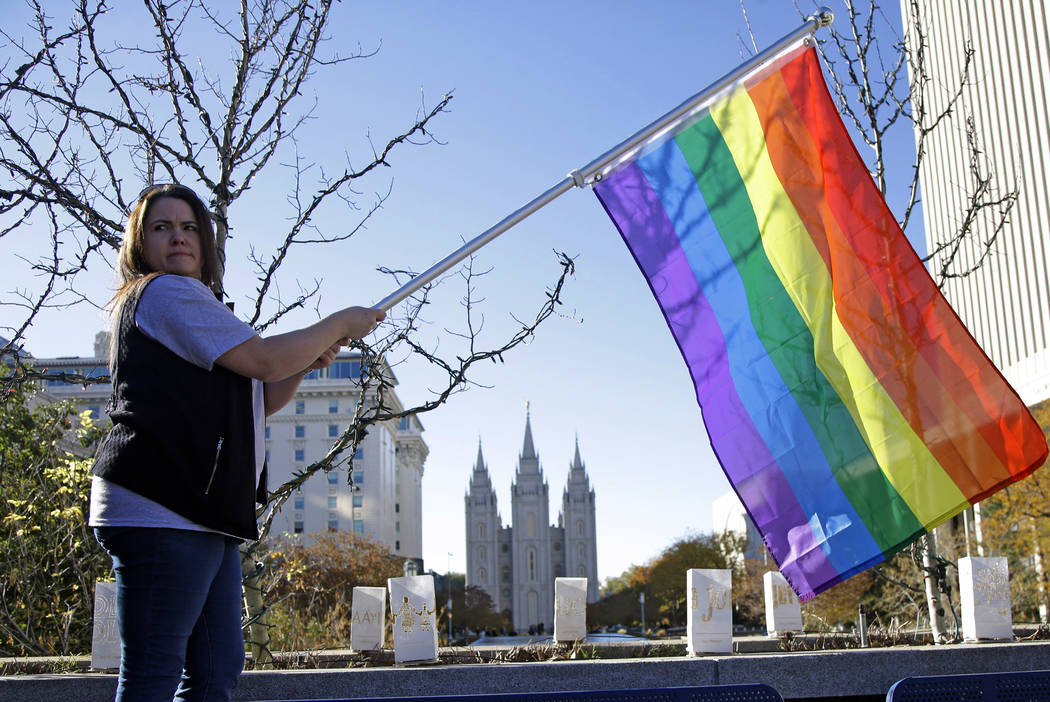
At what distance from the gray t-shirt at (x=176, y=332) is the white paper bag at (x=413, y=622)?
3.80 metres

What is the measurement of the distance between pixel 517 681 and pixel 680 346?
1963 mm

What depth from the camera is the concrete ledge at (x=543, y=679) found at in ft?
16.5

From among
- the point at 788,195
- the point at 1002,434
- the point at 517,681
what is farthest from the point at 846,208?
the point at 517,681

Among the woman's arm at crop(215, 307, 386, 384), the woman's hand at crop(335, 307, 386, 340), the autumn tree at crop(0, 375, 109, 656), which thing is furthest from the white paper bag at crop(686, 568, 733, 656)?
the autumn tree at crop(0, 375, 109, 656)

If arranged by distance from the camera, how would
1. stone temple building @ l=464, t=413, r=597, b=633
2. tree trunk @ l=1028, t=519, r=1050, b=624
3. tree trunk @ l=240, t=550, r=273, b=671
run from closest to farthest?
tree trunk @ l=240, t=550, r=273, b=671 → tree trunk @ l=1028, t=519, r=1050, b=624 → stone temple building @ l=464, t=413, r=597, b=633

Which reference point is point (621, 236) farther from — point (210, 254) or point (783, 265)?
point (210, 254)

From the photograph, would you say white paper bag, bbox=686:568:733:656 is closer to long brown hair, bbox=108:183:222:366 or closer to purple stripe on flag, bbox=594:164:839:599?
purple stripe on flag, bbox=594:164:839:599

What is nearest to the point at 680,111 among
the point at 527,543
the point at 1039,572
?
the point at 1039,572

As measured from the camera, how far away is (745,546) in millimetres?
73750

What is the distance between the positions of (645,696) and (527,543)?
462 feet

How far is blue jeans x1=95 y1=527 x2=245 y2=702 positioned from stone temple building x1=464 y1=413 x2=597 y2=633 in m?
136

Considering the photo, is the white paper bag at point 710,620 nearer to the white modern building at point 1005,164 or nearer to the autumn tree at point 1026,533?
the autumn tree at point 1026,533

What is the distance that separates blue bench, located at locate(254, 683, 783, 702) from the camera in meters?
2.91

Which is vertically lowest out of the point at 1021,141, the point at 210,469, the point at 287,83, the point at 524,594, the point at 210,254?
the point at 524,594
